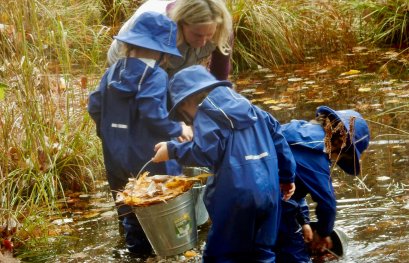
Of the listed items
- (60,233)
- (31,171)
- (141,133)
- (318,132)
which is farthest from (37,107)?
(318,132)

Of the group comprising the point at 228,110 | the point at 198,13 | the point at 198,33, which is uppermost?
the point at 198,13

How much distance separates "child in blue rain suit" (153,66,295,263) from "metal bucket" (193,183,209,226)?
0.84 metres

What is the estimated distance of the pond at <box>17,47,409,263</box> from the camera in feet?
16.9

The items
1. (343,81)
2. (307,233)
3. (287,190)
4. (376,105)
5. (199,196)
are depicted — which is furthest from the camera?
(343,81)

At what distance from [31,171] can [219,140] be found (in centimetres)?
223

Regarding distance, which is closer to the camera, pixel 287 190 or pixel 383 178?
pixel 287 190

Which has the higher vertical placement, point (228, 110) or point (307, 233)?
point (228, 110)

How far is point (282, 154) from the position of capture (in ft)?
14.1

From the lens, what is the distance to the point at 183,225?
4562 mm

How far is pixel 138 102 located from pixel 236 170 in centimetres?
96

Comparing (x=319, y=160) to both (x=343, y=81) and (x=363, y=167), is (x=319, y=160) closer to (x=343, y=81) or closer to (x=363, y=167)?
(x=363, y=167)

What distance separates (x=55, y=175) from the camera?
6.07 meters

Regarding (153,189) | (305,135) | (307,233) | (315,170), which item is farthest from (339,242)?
(153,189)

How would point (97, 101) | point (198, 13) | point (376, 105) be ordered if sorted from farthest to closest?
point (376, 105) → point (198, 13) → point (97, 101)
